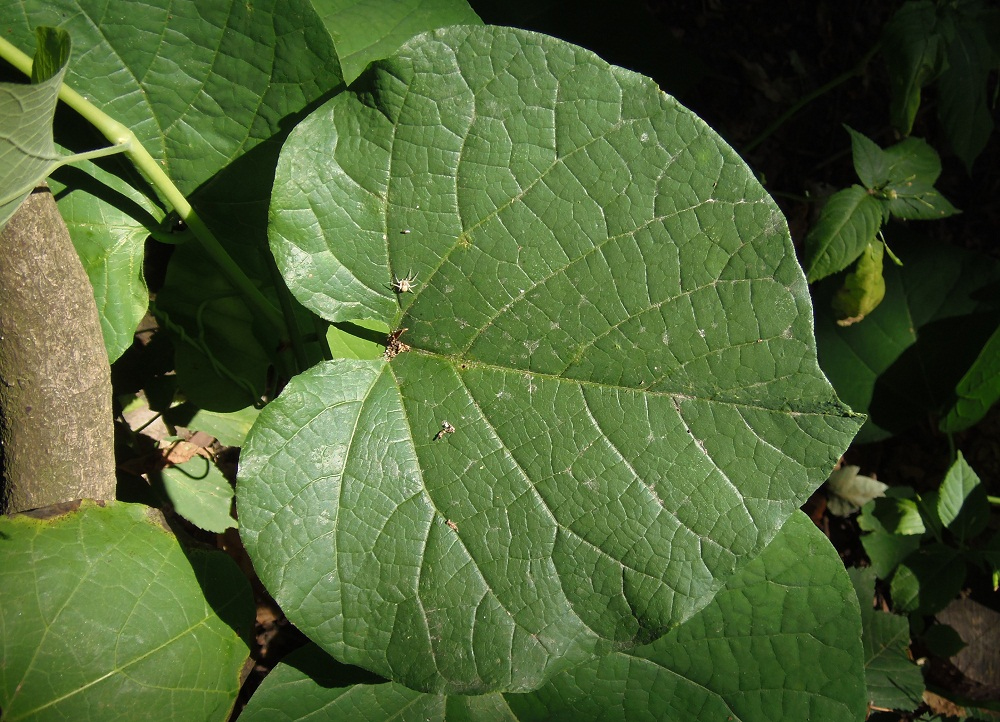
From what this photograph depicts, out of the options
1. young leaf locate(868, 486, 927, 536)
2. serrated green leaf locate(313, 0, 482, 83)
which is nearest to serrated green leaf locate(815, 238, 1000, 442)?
young leaf locate(868, 486, 927, 536)

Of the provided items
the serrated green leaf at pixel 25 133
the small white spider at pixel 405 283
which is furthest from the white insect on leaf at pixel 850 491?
the serrated green leaf at pixel 25 133

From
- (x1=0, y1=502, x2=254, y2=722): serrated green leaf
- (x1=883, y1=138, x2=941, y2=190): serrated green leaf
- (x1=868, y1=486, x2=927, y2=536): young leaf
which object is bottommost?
(x1=868, y1=486, x2=927, y2=536): young leaf

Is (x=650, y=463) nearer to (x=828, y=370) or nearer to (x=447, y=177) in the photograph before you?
(x=447, y=177)

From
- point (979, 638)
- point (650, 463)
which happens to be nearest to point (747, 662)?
point (650, 463)

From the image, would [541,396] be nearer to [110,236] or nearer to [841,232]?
[110,236]

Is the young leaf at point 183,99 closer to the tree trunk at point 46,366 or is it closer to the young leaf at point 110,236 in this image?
the young leaf at point 110,236

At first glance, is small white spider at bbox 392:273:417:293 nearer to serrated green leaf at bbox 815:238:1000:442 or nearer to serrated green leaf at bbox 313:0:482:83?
serrated green leaf at bbox 313:0:482:83
